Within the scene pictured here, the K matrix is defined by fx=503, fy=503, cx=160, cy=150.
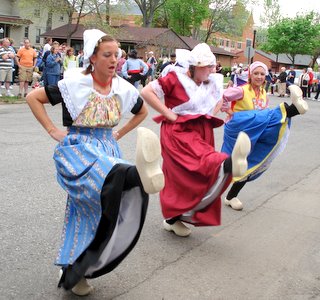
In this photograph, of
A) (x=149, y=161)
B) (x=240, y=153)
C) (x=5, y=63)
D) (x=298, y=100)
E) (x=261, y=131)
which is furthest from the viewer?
(x=5, y=63)

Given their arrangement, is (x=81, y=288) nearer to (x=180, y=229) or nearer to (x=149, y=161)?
(x=149, y=161)

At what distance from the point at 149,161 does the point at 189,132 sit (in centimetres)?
186

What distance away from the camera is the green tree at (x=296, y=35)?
4981 cm

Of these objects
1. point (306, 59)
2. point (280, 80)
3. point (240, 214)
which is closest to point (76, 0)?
point (280, 80)

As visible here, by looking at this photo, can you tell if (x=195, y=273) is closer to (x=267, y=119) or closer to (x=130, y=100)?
(x=130, y=100)

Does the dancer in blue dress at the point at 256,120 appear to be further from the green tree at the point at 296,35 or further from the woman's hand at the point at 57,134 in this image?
the green tree at the point at 296,35

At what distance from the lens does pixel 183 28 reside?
2416 inches

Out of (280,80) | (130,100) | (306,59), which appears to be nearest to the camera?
(130,100)

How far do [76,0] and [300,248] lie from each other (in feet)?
111

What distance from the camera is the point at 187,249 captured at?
14.4 feet

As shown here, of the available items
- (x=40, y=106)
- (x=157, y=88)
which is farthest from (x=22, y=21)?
(x=40, y=106)

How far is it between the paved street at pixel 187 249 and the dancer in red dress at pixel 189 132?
0.38 metres

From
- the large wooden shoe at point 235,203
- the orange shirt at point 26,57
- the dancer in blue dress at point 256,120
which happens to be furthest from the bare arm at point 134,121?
the orange shirt at point 26,57

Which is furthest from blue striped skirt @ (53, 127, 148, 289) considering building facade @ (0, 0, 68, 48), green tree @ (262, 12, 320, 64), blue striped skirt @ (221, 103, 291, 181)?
green tree @ (262, 12, 320, 64)
